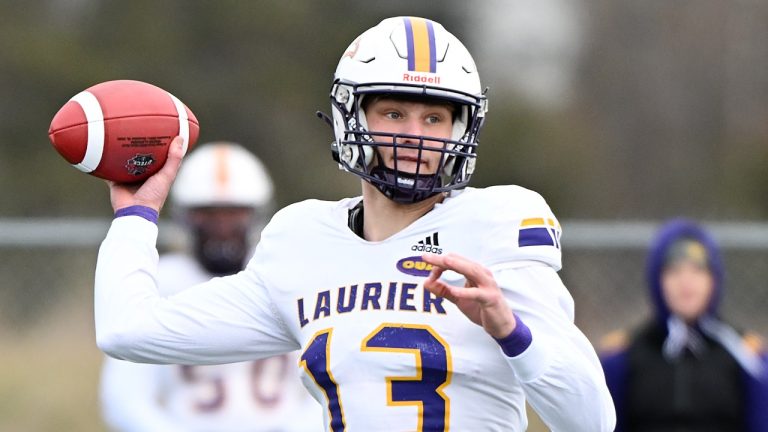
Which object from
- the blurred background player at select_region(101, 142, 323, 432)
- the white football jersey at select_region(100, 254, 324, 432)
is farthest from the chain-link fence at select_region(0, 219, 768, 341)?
the white football jersey at select_region(100, 254, 324, 432)

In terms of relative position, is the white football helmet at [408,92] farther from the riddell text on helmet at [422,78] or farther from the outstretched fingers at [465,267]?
the outstretched fingers at [465,267]

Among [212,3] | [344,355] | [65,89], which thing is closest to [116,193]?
[344,355]

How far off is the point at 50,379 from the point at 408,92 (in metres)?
5.23

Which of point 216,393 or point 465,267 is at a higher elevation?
point 465,267

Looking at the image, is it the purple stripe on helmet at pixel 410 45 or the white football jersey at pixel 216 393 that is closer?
the purple stripe on helmet at pixel 410 45

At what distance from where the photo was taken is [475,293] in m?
3.16

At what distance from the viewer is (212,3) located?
1791cm

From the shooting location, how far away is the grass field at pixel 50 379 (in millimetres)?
8305

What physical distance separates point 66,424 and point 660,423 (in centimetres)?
340

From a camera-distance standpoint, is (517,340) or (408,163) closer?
(517,340)

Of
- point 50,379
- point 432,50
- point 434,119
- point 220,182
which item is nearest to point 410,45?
point 432,50

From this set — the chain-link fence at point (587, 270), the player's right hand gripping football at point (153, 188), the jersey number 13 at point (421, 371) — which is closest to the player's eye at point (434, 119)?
the jersey number 13 at point (421, 371)

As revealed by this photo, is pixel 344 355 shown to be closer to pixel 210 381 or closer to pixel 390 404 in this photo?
pixel 390 404

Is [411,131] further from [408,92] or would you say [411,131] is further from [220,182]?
[220,182]
